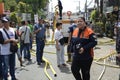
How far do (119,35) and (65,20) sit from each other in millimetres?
14554

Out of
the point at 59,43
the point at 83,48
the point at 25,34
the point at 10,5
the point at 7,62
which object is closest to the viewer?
the point at 83,48

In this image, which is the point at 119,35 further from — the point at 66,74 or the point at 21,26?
the point at 21,26

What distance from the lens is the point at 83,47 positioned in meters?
8.66

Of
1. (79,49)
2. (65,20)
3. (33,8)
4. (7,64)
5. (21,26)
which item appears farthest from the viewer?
(33,8)

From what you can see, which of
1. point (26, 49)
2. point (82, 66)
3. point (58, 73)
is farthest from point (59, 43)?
point (82, 66)

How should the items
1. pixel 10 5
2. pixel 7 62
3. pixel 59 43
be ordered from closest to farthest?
pixel 7 62
pixel 59 43
pixel 10 5

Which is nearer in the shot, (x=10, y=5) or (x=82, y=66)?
(x=82, y=66)

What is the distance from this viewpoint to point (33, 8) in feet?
283

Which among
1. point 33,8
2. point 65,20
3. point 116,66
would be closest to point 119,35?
point 116,66

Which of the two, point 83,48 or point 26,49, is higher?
point 83,48

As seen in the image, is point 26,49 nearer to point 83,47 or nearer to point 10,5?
point 83,47

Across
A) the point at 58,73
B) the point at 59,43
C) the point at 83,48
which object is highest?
the point at 83,48

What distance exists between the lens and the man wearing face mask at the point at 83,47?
8703 millimetres

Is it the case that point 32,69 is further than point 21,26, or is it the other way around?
point 21,26
